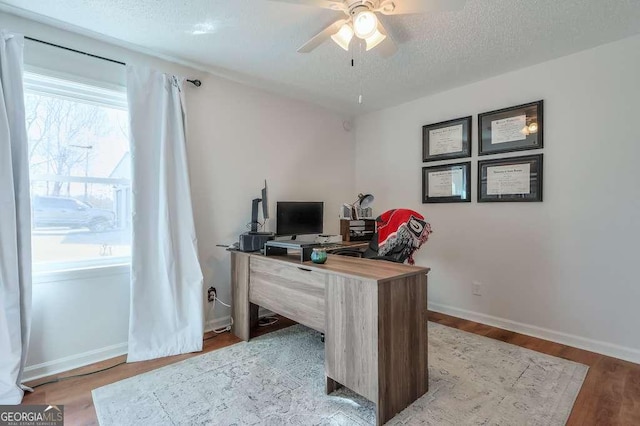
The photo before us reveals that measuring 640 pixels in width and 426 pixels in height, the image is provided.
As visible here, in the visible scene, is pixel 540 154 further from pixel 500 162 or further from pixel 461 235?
pixel 461 235

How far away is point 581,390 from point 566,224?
129 cm

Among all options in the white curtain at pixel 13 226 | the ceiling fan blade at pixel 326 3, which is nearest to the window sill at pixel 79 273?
the white curtain at pixel 13 226

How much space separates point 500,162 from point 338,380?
2.45 m

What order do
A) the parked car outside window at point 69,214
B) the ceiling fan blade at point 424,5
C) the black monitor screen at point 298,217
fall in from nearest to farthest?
the ceiling fan blade at point 424,5
the parked car outside window at point 69,214
the black monitor screen at point 298,217

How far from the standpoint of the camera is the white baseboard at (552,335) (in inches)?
89.4

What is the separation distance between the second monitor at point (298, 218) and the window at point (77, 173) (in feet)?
4.52

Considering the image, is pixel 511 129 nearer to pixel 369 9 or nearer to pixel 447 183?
pixel 447 183

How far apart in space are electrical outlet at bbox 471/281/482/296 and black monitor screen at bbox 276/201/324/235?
1701mm

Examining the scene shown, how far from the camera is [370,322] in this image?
1.59 meters

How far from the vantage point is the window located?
215 cm

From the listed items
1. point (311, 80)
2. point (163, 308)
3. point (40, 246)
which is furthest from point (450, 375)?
point (40, 246)

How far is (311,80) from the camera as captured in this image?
301 cm

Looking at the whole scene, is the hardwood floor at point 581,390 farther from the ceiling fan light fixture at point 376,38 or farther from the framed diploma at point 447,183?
the ceiling fan light fixture at point 376,38

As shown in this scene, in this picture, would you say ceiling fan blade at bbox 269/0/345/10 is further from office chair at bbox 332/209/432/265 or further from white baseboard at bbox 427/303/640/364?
white baseboard at bbox 427/303/640/364
